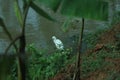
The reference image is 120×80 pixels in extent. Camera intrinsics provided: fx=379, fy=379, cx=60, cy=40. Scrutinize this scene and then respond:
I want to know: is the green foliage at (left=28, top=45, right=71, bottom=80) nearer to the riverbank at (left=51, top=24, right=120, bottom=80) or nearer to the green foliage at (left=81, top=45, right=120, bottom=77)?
the riverbank at (left=51, top=24, right=120, bottom=80)

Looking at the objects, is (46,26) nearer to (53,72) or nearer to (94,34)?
(94,34)

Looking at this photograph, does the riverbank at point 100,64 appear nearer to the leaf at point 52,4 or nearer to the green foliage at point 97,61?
the green foliage at point 97,61

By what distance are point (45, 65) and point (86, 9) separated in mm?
3276

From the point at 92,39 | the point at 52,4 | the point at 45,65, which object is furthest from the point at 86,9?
the point at 92,39

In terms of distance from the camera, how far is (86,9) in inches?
117

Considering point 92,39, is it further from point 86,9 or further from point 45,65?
point 86,9

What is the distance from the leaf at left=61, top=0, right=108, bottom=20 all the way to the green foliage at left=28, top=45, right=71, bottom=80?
107 inches

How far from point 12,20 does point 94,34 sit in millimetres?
2889

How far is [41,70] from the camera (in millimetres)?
5988

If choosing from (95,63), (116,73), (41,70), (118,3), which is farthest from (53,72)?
(118,3)

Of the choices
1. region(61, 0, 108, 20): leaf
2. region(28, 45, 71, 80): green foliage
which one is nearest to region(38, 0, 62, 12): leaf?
region(61, 0, 108, 20): leaf

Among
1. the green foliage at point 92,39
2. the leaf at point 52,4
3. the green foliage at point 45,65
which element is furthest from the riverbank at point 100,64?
the leaf at point 52,4

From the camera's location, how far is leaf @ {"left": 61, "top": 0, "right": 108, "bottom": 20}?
2918mm

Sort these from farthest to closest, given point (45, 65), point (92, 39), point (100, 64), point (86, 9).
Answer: point (92, 39) → point (45, 65) → point (100, 64) → point (86, 9)
